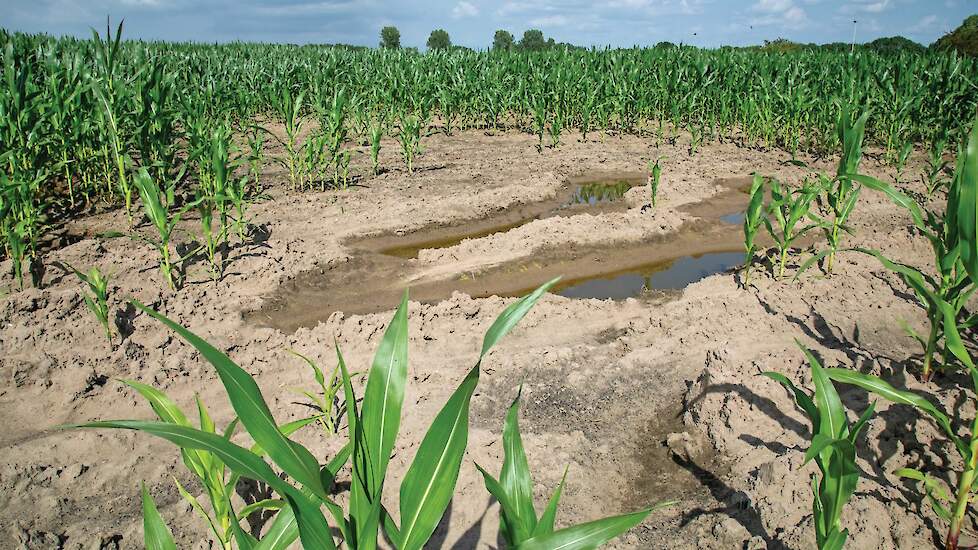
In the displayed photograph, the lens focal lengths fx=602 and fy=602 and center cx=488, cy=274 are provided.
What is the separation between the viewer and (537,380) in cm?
412

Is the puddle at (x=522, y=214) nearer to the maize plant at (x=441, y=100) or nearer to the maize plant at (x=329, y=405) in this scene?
the maize plant at (x=441, y=100)

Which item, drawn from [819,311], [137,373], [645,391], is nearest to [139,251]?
[137,373]

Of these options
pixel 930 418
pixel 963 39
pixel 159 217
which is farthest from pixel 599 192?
pixel 963 39

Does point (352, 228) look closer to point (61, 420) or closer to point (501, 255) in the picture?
point (501, 255)

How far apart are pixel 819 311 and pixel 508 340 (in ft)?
8.11

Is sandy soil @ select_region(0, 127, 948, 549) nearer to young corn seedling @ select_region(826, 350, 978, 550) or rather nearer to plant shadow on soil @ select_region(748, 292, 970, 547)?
plant shadow on soil @ select_region(748, 292, 970, 547)

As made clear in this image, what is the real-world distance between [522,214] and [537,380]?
4.62 m

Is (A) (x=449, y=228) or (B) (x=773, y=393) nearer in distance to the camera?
(B) (x=773, y=393)

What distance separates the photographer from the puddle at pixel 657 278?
6.28 m

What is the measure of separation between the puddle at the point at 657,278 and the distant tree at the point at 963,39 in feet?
88.3

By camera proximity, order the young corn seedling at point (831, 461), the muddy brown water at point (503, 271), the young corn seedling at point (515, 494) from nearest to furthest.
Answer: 1. the young corn seedling at point (515, 494)
2. the young corn seedling at point (831, 461)
3. the muddy brown water at point (503, 271)

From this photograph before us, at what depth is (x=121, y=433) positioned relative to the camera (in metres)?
3.61

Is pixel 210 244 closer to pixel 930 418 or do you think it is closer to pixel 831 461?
pixel 831 461

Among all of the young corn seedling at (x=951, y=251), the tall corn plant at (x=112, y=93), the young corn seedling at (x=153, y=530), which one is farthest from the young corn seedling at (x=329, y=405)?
the tall corn plant at (x=112, y=93)
